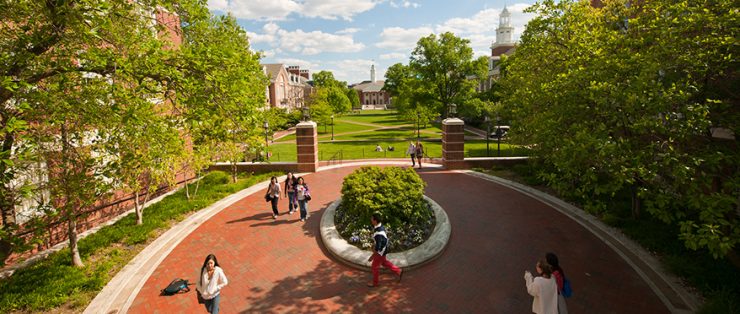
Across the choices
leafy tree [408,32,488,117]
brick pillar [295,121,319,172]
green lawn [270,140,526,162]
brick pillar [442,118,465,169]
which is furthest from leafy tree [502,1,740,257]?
leafy tree [408,32,488,117]

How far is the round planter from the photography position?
27.8 ft

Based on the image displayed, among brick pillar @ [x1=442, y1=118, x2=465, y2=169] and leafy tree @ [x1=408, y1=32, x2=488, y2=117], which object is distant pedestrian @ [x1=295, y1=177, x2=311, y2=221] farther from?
leafy tree @ [x1=408, y1=32, x2=488, y2=117]

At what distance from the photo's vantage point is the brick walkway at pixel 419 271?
7.03 meters

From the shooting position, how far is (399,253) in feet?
29.3

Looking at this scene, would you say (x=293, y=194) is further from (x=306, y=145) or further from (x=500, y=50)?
(x=500, y=50)

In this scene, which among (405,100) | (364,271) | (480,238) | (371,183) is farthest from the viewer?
(405,100)

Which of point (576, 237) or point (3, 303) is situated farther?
point (576, 237)

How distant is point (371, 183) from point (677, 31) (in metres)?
8.09

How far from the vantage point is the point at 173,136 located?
8.52 metres

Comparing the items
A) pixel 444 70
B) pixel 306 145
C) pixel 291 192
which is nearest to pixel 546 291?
pixel 291 192

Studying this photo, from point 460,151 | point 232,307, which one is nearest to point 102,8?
point 232,307

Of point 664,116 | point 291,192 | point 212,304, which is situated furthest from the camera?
point 291,192

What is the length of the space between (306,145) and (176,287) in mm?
11993

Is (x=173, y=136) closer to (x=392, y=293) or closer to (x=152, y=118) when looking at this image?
(x=152, y=118)
